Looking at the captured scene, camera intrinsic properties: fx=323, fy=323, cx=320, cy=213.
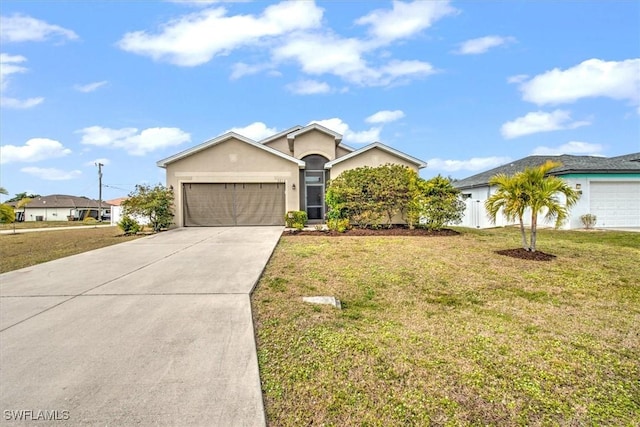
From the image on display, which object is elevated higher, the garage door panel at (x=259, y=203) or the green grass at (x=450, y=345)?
the garage door panel at (x=259, y=203)

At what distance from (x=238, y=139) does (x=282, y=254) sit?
9366 millimetres

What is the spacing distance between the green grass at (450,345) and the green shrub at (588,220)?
9939 millimetres

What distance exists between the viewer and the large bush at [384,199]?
1370cm

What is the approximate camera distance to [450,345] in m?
3.58

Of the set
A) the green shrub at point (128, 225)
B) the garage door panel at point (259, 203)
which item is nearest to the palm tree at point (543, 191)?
the garage door panel at point (259, 203)

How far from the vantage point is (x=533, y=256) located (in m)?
8.38

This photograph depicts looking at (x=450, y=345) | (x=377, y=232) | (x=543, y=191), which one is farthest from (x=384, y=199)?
(x=450, y=345)

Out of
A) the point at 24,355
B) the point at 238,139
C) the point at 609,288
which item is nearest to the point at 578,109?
the point at 609,288

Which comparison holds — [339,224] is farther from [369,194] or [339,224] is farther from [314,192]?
[314,192]

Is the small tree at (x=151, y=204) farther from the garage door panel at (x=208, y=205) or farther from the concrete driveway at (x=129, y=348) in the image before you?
the concrete driveway at (x=129, y=348)

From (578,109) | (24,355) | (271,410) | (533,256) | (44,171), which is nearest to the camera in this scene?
(271,410)

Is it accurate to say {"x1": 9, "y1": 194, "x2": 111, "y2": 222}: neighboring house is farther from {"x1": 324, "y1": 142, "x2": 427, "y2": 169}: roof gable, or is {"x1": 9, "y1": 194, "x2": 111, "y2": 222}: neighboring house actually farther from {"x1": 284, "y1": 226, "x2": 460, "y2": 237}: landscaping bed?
{"x1": 284, "y1": 226, "x2": 460, "y2": 237}: landscaping bed

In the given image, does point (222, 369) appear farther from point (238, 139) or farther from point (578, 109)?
point (578, 109)

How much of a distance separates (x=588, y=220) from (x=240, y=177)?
56.0ft
